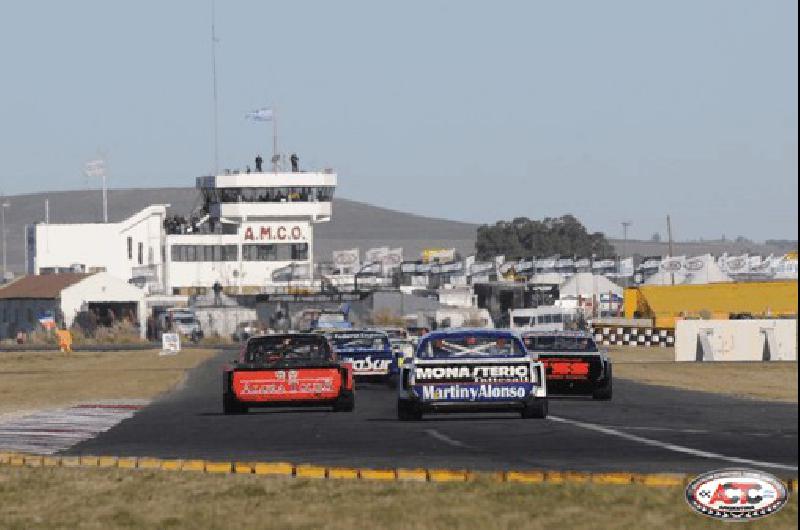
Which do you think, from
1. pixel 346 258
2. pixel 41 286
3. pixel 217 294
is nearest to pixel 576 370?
pixel 41 286

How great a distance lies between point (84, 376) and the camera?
5591 centimetres

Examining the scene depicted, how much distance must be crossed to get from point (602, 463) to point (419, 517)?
4.82 metres

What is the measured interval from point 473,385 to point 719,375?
2736cm

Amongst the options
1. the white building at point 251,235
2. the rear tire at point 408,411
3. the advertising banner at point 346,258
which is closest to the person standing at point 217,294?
the white building at point 251,235

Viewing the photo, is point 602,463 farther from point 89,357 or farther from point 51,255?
point 51,255

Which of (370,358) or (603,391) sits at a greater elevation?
(370,358)

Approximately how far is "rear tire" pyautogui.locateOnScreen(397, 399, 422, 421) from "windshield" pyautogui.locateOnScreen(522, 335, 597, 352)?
833 centimetres

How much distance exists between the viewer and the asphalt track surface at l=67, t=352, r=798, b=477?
1883 centimetres

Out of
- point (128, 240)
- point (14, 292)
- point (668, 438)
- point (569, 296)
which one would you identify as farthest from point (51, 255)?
point (668, 438)

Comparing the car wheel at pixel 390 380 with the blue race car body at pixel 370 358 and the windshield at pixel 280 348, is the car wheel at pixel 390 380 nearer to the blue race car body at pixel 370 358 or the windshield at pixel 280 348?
the blue race car body at pixel 370 358

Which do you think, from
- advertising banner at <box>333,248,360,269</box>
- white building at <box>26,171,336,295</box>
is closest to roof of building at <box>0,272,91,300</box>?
white building at <box>26,171,336,295</box>

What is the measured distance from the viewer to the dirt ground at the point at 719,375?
41594 millimetres

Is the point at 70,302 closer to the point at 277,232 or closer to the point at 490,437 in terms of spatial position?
the point at 277,232

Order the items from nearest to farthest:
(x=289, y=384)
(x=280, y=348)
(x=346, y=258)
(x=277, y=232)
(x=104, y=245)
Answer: (x=289, y=384)
(x=280, y=348)
(x=104, y=245)
(x=277, y=232)
(x=346, y=258)
